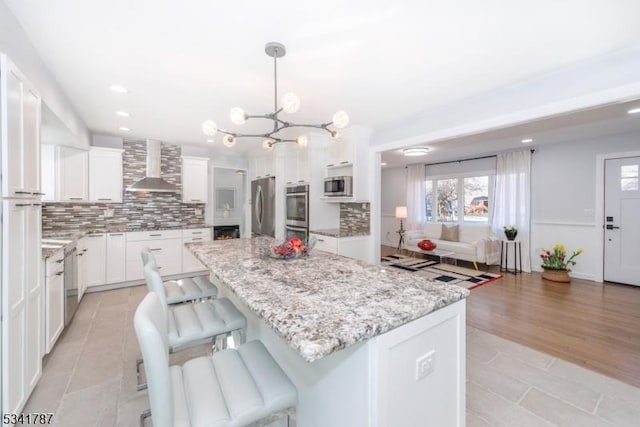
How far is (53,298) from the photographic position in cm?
243

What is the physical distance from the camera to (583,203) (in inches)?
193

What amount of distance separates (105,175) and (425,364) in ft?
16.5

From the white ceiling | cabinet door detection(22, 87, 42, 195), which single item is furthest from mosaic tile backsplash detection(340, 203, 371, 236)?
cabinet door detection(22, 87, 42, 195)

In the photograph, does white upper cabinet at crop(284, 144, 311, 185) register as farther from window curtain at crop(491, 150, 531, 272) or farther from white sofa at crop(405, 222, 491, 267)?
window curtain at crop(491, 150, 531, 272)

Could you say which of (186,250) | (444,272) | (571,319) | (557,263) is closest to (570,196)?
(557,263)

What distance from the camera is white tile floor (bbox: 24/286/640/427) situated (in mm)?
1743

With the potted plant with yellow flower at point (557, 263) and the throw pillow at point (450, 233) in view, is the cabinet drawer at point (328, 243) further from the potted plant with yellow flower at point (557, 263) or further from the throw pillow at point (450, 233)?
the potted plant with yellow flower at point (557, 263)

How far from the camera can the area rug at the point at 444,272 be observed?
4.70 meters

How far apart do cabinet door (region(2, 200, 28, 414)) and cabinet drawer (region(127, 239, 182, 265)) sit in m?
2.86

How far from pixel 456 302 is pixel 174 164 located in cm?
513

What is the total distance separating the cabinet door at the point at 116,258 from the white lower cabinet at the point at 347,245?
2982mm

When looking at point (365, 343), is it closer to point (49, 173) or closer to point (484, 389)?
point (484, 389)

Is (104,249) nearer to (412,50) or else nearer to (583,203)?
(412,50)

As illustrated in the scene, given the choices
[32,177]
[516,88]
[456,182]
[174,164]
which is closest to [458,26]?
[516,88]
